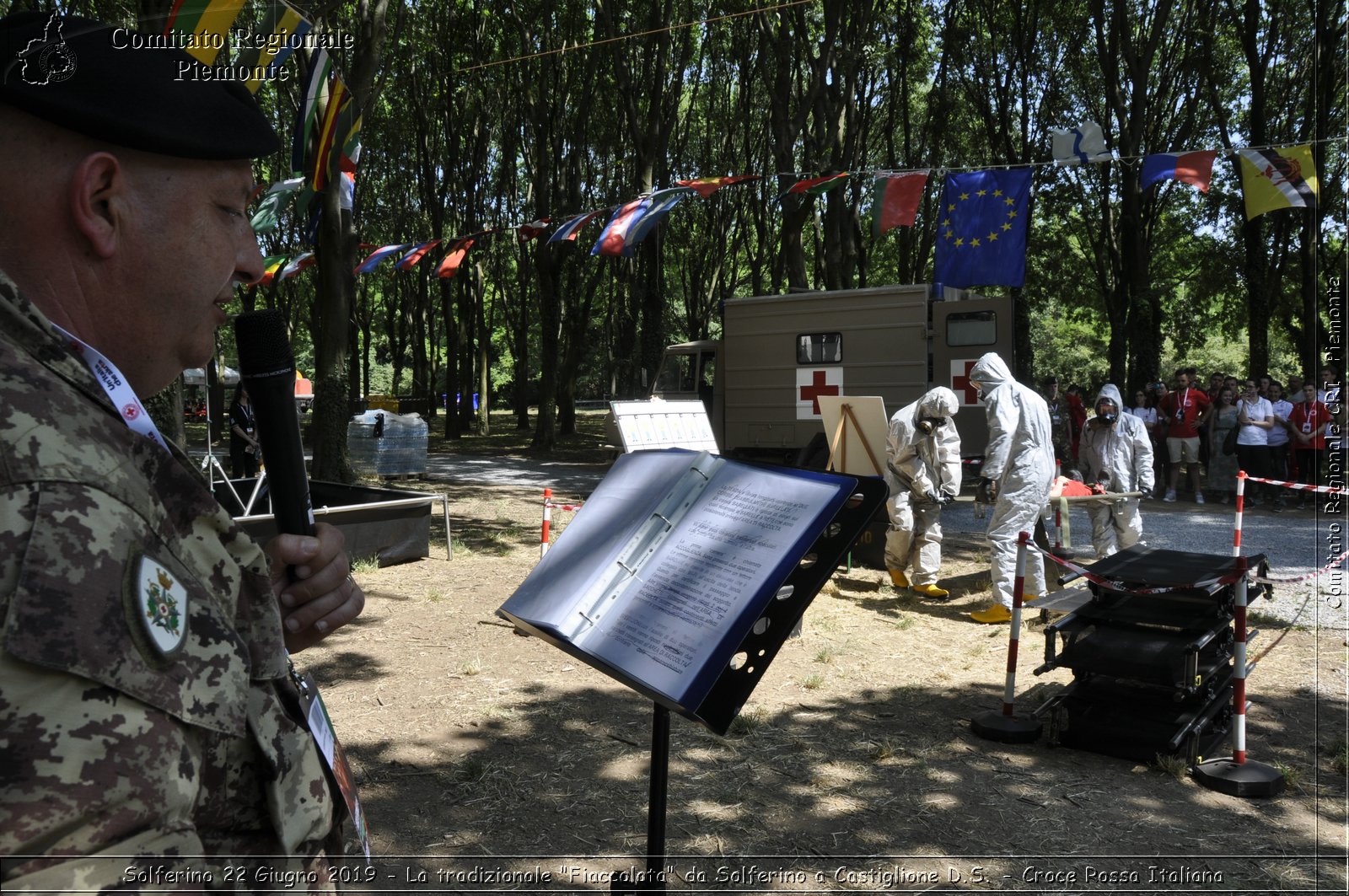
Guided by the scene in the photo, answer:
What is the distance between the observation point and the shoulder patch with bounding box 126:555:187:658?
834 millimetres

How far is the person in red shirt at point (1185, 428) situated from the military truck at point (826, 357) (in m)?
2.85

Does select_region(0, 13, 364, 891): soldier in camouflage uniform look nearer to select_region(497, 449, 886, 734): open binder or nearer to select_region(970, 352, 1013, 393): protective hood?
select_region(497, 449, 886, 734): open binder

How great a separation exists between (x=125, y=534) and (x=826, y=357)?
1537cm

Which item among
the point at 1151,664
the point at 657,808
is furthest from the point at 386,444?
the point at 657,808

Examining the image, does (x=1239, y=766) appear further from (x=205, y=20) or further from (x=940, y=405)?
(x=205, y=20)

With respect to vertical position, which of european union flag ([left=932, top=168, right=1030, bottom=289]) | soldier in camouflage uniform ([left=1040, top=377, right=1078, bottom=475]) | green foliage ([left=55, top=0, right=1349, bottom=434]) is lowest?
Answer: soldier in camouflage uniform ([left=1040, top=377, right=1078, bottom=475])

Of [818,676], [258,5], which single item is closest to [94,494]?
[818,676]

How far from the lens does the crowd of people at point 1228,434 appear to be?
14070mm

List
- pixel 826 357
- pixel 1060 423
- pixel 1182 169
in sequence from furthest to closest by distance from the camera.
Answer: pixel 826 357, pixel 1060 423, pixel 1182 169

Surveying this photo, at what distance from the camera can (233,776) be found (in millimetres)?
1017

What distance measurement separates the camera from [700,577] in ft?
7.64

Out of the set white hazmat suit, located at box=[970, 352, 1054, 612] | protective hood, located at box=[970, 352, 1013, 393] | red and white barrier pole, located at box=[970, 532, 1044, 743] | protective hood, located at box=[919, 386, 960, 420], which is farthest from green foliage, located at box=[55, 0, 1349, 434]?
red and white barrier pole, located at box=[970, 532, 1044, 743]

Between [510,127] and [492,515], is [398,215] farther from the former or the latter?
[492,515]

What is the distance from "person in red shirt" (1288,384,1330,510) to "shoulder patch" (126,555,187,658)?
52.1 ft
